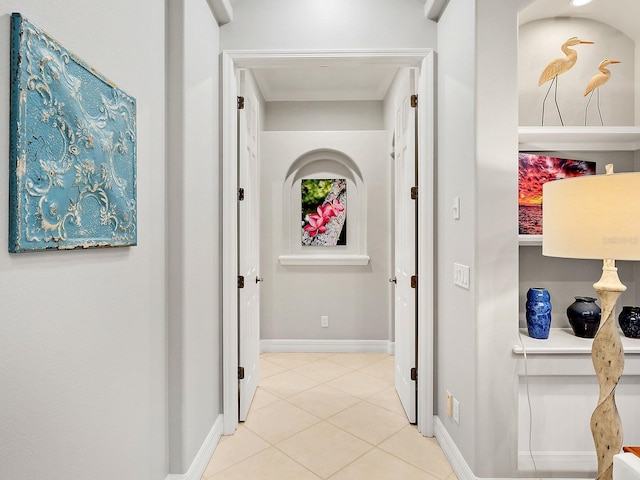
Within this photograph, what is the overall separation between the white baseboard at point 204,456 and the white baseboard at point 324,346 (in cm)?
176

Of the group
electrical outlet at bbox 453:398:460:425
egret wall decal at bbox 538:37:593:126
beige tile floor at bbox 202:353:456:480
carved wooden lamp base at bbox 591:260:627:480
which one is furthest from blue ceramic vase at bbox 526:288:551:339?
egret wall decal at bbox 538:37:593:126

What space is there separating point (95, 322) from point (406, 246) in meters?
1.98

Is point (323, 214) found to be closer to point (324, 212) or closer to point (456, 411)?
point (324, 212)

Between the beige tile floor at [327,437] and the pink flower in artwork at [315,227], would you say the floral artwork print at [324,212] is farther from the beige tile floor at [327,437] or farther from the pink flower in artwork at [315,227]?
the beige tile floor at [327,437]

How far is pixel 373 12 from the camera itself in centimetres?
244

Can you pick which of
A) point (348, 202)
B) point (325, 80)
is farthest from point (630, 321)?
point (325, 80)

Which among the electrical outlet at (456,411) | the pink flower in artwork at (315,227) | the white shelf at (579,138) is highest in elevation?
the white shelf at (579,138)

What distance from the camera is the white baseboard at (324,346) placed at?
4.18 m

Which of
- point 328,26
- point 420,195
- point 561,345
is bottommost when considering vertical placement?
point 561,345

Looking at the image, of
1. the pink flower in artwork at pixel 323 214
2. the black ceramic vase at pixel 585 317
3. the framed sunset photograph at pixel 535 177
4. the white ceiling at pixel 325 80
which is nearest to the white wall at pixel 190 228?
the white ceiling at pixel 325 80

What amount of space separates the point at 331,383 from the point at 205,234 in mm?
1844

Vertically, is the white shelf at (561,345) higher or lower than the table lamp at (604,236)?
lower

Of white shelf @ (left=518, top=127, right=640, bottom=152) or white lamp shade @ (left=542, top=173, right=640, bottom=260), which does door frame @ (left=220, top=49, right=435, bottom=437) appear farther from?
white lamp shade @ (left=542, top=173, right=640, bottom=260)

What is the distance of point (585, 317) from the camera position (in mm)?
1874
